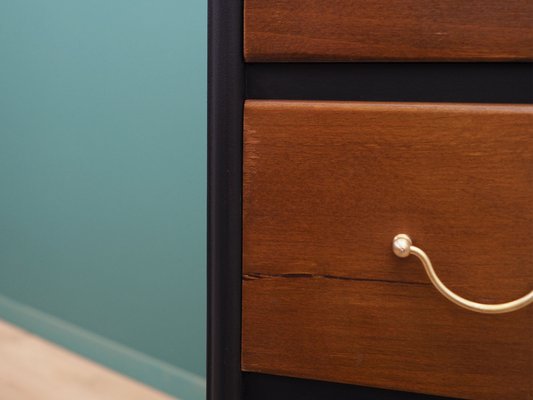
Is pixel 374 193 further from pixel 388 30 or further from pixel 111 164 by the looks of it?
pixel 111 164

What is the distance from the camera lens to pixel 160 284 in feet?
4.38

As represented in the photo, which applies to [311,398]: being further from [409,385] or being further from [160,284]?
[160,284]

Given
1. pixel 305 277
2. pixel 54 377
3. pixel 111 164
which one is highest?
pixel 305 277

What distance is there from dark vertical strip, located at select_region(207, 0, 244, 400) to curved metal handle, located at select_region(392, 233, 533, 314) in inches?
4.3

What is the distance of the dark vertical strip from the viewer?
41cm

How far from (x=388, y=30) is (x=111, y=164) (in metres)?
1.09

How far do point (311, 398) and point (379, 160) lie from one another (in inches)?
7.0

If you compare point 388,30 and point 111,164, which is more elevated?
point 388,30

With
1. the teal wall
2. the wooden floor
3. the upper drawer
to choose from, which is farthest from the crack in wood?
the wooden floor

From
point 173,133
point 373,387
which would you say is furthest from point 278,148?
point 173,133

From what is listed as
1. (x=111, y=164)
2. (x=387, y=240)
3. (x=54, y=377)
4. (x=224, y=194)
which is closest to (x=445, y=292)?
(x=387, y=240)

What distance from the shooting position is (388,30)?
1.24 feet

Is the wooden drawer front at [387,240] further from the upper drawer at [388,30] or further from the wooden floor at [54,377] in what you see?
the wooden floor at [54,377]

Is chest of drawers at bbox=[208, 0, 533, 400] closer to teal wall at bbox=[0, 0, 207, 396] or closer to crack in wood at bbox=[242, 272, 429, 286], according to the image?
crack in wood at bbox=[242, 272, 429, 286]
